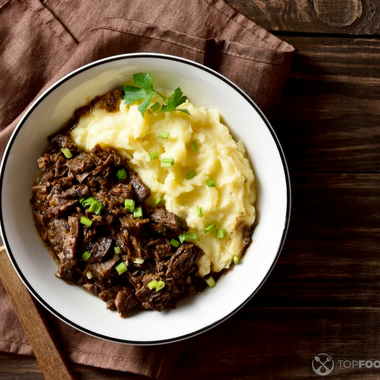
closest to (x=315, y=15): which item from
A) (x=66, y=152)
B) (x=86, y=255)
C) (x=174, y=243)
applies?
(x=174, y=243)

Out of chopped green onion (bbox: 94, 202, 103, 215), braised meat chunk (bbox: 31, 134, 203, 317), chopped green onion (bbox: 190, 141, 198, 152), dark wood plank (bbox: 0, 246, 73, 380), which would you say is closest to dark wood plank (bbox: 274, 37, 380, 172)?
chopped green onion (bbox: 190, 141, 198, 152)

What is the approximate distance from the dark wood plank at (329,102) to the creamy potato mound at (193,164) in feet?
2.67

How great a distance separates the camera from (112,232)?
3867 millimetres

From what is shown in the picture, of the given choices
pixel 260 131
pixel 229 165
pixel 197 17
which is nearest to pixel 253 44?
pixel 197 17

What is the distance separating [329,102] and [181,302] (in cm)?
241

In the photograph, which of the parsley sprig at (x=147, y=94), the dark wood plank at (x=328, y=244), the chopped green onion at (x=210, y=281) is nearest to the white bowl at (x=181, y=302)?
the chopped green onion at (x=210, y=281)

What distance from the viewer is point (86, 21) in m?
4.38

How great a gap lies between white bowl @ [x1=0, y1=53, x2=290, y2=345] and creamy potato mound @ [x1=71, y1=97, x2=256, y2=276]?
152 millimetres

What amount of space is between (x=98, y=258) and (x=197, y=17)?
2442 mm

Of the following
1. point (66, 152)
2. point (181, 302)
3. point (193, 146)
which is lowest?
point (181, 302)

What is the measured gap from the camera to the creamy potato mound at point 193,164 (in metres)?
3.77

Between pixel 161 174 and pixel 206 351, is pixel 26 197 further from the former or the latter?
pixel 206 351

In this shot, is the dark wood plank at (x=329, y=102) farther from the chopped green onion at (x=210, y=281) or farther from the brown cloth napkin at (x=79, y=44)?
the chopped green onion at (x=210, y=281)

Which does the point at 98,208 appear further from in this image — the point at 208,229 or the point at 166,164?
the point at 208,229
